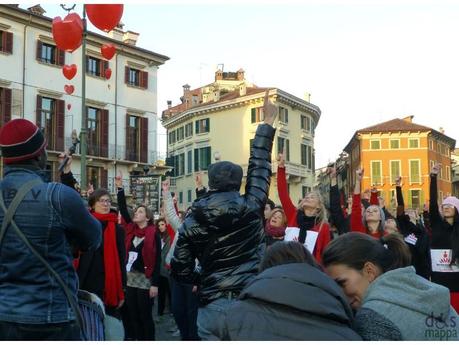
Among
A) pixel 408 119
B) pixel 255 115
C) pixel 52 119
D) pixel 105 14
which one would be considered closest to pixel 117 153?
pixel 52 119

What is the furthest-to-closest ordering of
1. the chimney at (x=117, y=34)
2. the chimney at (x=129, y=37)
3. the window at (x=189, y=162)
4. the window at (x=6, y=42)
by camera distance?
the window at (x=189, y=162), the chimney at (x=129, y=37), the chimney at (x=117, y=34), the window at (x=6, y=42)

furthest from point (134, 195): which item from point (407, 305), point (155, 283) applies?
point (407, 305)

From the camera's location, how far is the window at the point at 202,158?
5497cm

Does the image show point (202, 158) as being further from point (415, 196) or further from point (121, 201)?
point (121, 201)

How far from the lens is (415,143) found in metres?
70.6

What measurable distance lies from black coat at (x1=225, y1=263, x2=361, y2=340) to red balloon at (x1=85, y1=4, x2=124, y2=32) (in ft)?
22.3

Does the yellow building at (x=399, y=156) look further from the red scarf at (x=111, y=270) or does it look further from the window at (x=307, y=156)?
the red scarf at (x=111, y=270)

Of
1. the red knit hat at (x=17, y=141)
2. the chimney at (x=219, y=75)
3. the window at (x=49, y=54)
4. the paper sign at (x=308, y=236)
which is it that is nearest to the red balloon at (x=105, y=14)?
the paper sign at (x=308, y=236)

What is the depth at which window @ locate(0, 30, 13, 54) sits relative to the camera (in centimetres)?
3148

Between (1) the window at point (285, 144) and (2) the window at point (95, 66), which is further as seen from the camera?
(1) the window at point (285, 144)

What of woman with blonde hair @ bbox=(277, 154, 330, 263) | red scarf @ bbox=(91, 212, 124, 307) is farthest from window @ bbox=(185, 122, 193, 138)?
red scarf @ bbox=(91, 212, 124, 307)

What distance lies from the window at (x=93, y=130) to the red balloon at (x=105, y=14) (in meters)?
28.0

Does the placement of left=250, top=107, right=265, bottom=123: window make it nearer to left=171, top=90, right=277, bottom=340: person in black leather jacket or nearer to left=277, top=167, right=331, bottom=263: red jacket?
left=277, top=167, right=331, bottom=263: red jacket

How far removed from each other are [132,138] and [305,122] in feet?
73.5
